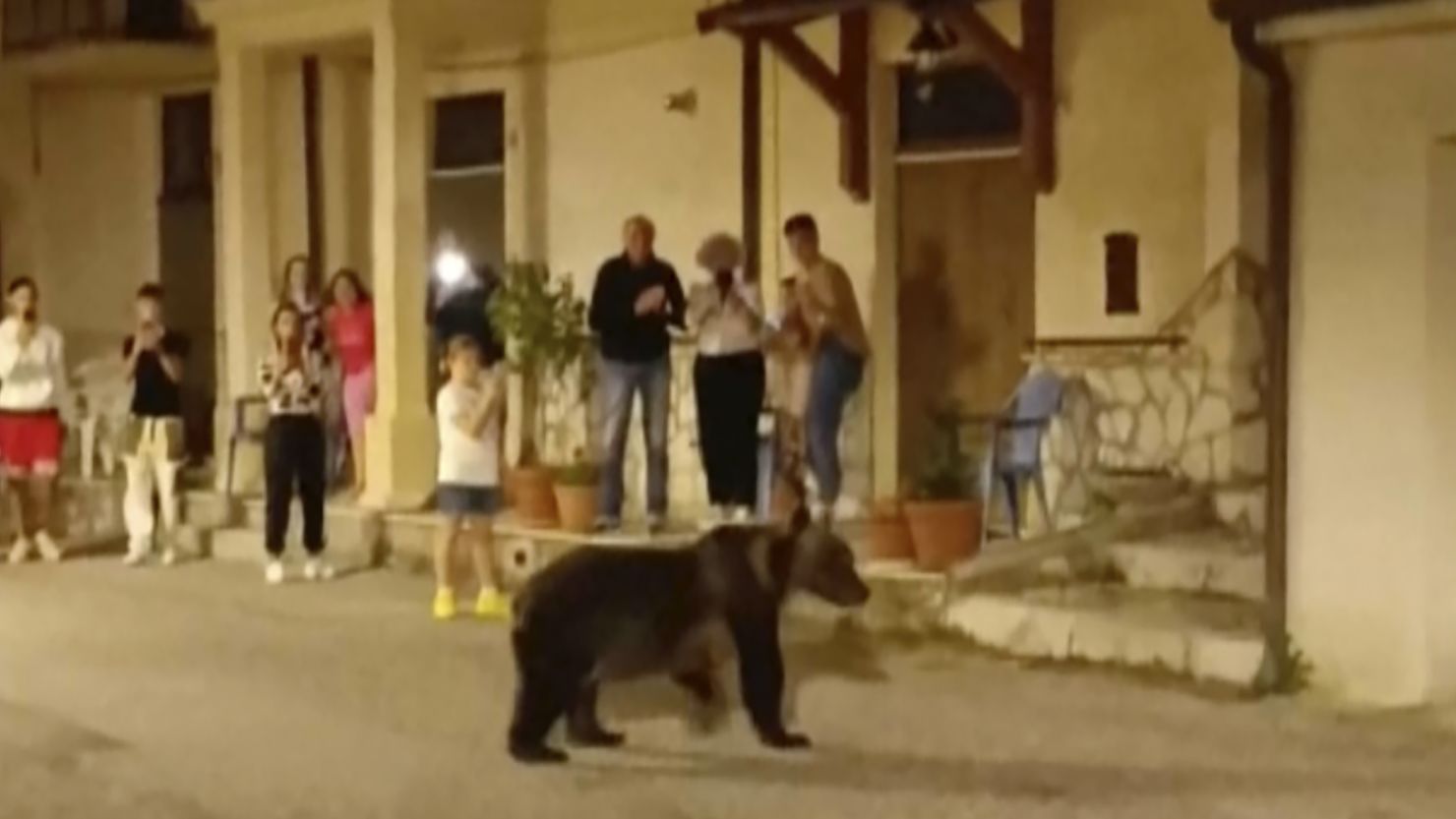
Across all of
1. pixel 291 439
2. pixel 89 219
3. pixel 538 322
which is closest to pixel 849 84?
pixel 538 322

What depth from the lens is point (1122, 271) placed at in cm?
1205

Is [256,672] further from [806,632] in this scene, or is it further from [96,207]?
[96,207]

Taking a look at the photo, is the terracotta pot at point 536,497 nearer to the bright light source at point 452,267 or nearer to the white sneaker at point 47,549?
the bright light source at point 452,267

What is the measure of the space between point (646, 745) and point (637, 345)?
13.6 feet

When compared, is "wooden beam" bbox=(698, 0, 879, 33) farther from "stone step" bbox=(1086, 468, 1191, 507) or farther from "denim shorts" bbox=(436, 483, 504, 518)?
"denim shorts" bbox=(436, 483, 504, 518)

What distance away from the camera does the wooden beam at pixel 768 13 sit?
12258 millimetres

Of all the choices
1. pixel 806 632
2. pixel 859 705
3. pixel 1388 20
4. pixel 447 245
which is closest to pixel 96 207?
pixel 447 245

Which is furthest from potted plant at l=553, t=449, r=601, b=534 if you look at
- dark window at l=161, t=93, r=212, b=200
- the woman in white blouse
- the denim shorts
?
Answer: dark window at l=161, t=93, r=212, b=200

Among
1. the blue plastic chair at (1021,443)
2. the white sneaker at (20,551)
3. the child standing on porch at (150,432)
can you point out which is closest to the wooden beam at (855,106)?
the blue plastic chair at (1021,443)

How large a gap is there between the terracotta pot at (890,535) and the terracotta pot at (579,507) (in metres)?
2.04

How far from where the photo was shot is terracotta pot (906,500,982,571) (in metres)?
11.3

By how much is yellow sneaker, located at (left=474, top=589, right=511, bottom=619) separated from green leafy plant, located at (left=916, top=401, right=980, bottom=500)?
2.12 metres

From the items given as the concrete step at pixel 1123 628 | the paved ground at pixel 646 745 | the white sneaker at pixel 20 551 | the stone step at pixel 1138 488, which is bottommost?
the paved ground at pixel 646 745

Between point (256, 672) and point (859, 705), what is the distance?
273 cm
